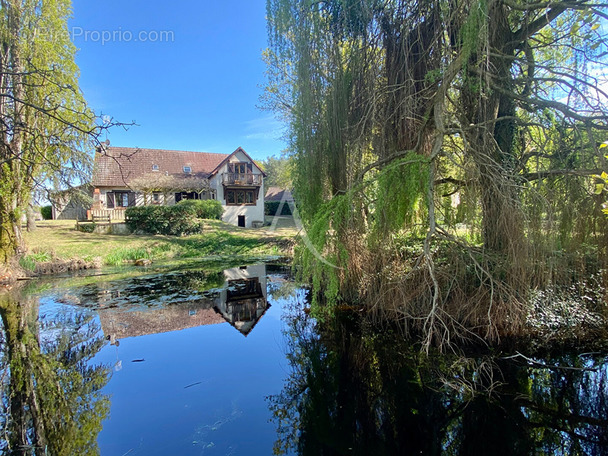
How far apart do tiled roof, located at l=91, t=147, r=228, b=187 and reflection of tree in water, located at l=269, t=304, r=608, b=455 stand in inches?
860

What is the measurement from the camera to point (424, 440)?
11.4 feet

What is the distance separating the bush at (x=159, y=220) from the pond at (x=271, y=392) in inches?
393

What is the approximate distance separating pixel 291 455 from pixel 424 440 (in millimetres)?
1385

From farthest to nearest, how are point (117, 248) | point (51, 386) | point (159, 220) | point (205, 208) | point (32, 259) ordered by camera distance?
point (205, 208) < point (159, 220) < point (117, 248) < point (32, 259) < point (51, 386)

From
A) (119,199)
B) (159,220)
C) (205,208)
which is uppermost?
(119,199)

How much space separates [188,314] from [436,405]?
5.35 meters

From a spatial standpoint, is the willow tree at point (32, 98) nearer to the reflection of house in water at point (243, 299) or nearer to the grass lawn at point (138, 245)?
the grass lawn at point (138, 245)

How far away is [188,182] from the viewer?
2391cm

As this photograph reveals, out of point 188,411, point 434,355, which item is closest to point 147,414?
point 188,411

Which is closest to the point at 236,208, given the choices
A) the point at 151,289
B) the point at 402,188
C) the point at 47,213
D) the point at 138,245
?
the point at 138,245

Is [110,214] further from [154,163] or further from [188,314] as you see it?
[188,314]

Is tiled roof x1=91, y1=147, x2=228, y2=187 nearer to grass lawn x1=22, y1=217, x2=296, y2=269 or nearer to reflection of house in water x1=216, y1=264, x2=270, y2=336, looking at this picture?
grass lawn x1=22, y1=217, x2=296, y2=269

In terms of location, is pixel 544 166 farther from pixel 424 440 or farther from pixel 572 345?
pixel 424 440

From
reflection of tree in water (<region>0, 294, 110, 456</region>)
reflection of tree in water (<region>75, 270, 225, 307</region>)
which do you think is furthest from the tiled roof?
reflection of tree in water (<region>0, 294, 110, 456</region>)
